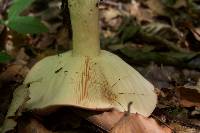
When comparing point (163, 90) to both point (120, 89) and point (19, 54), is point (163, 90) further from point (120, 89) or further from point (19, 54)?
point (19, 54)

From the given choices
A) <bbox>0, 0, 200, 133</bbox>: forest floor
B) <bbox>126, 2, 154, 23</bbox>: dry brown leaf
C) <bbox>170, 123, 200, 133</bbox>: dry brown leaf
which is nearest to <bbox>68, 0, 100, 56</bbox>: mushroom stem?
<bbox>0, 0, 200, 133</bbox>: forest floor

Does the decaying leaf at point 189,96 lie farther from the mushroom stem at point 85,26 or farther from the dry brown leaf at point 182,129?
the mushroom stem at point 85,26

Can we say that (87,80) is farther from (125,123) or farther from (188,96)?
(188,96)

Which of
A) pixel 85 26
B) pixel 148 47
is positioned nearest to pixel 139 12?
pixel 148 47

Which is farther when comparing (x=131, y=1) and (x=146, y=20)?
(x=131, y=1)

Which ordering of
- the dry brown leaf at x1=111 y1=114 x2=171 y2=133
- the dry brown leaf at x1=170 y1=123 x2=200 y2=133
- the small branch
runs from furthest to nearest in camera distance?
the small branch → the dry brown leaf at x1=170 y1=123 x2=200 y2=133 → the dry brown leaf at x1=111 y1=114 x2=171 y2=133

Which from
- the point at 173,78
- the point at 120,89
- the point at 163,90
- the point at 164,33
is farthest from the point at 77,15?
the point at 164,33

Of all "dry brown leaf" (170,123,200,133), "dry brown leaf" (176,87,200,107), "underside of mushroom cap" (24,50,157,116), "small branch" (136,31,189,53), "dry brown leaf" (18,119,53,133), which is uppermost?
"small branch" (136,31,189,53)

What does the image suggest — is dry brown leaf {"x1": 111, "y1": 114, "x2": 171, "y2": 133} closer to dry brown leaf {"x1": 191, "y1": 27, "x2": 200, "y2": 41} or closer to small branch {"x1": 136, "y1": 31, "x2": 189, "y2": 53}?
small branch {"x1": 136, "y1": 31, "x2": 189, "y2": 53}
